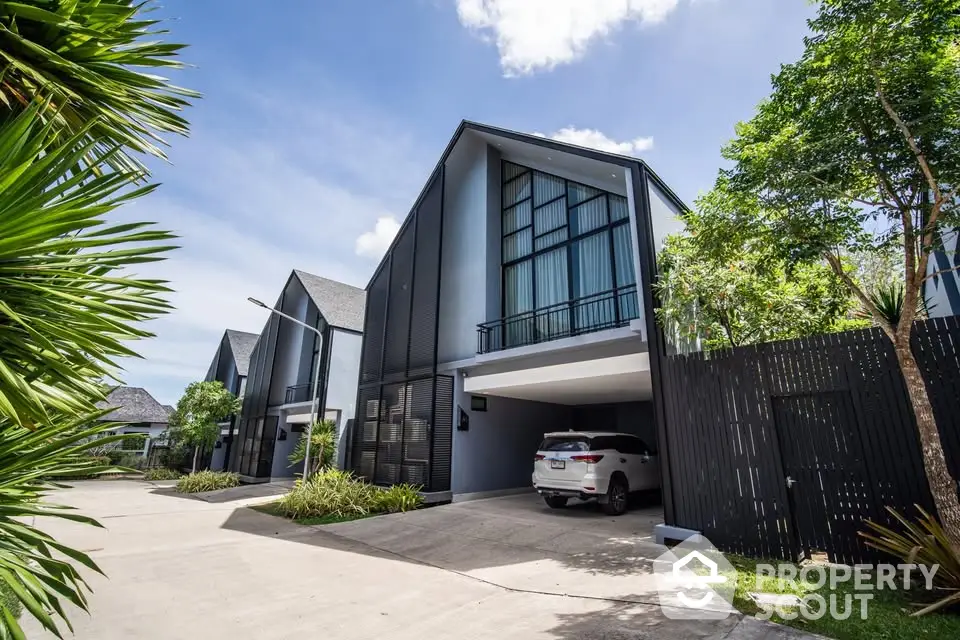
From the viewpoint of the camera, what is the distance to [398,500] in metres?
10.5

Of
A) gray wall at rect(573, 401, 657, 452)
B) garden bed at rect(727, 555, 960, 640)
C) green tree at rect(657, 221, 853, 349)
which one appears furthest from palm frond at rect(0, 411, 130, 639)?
gray wall at rect(573, 401, 657, 452)

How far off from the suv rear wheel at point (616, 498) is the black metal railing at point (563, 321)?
11.3 feet

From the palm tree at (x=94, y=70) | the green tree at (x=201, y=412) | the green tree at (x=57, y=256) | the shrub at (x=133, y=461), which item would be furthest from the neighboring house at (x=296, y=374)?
the green tree at (x=57, y=256)

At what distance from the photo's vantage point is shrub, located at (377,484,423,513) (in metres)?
10.4

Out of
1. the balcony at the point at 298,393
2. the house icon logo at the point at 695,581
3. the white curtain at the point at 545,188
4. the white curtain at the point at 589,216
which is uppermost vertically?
the white curtain at the point at 545,188

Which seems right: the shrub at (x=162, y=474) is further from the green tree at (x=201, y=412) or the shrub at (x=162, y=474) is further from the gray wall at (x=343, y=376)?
the gray wall at (x=343, y=376)

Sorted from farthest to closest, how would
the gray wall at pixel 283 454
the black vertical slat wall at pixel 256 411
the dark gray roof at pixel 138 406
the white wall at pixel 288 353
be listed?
the dark gray roof at pixel 138 406
the white wall at pixel 288 353
the black vertical slat wall at pixel 256 411
the gray wall at pixel 283 454

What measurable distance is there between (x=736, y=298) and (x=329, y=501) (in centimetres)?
999

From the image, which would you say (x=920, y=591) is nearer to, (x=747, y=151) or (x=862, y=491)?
(x=862, y=491)

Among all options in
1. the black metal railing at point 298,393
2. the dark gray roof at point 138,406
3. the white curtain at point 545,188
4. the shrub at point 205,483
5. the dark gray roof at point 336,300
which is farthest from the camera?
the dark gray roof at point 138,406

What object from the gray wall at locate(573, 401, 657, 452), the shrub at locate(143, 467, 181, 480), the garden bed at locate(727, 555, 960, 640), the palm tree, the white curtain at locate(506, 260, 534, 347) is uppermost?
the white curtain at locate(506, 260, 534, 347)

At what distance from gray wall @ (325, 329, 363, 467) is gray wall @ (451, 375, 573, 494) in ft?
20.5

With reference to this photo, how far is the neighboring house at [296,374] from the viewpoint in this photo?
17.1 metres

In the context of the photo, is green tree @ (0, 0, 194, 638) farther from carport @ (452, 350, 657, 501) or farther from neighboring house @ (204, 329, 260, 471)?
neighboring house @ (204, 329, 260, 471)
